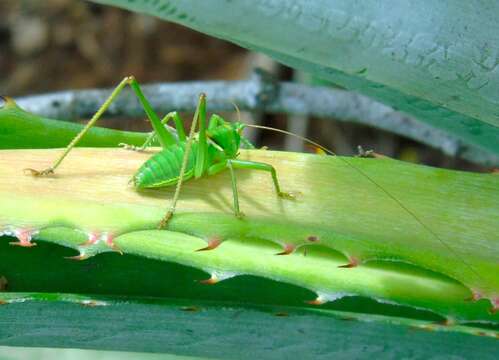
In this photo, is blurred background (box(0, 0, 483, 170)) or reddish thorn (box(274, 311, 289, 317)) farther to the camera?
blurred background (box(0, 0, 483, 170))

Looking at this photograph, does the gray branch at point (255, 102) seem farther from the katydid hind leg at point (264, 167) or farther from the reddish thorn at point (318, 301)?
the reddish thorn at point (318, 301)

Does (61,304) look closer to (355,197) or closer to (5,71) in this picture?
(355,197)

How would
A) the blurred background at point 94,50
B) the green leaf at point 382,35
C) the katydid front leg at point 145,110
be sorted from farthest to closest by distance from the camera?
the blurred background at point 94,50 < the katydid front leg at point 145,110 < the green leaf at point 382,35

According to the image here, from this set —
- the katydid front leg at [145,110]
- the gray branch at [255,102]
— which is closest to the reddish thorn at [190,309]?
the katydid front leg at [145,110]

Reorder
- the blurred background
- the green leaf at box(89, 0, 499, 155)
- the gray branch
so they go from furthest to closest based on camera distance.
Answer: the blurred background
the gray branch
the green leaf at box(89, 0, 499, 155)

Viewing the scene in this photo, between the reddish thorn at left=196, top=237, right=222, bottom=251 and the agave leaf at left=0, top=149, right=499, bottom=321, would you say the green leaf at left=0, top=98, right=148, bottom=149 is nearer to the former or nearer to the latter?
the agave leaf at left=0, top=149, right=499, bottom=321

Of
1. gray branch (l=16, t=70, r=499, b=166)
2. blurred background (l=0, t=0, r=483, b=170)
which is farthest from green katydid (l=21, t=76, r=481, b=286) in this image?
blurred background (l=0, t=0, r=483, b=170)
